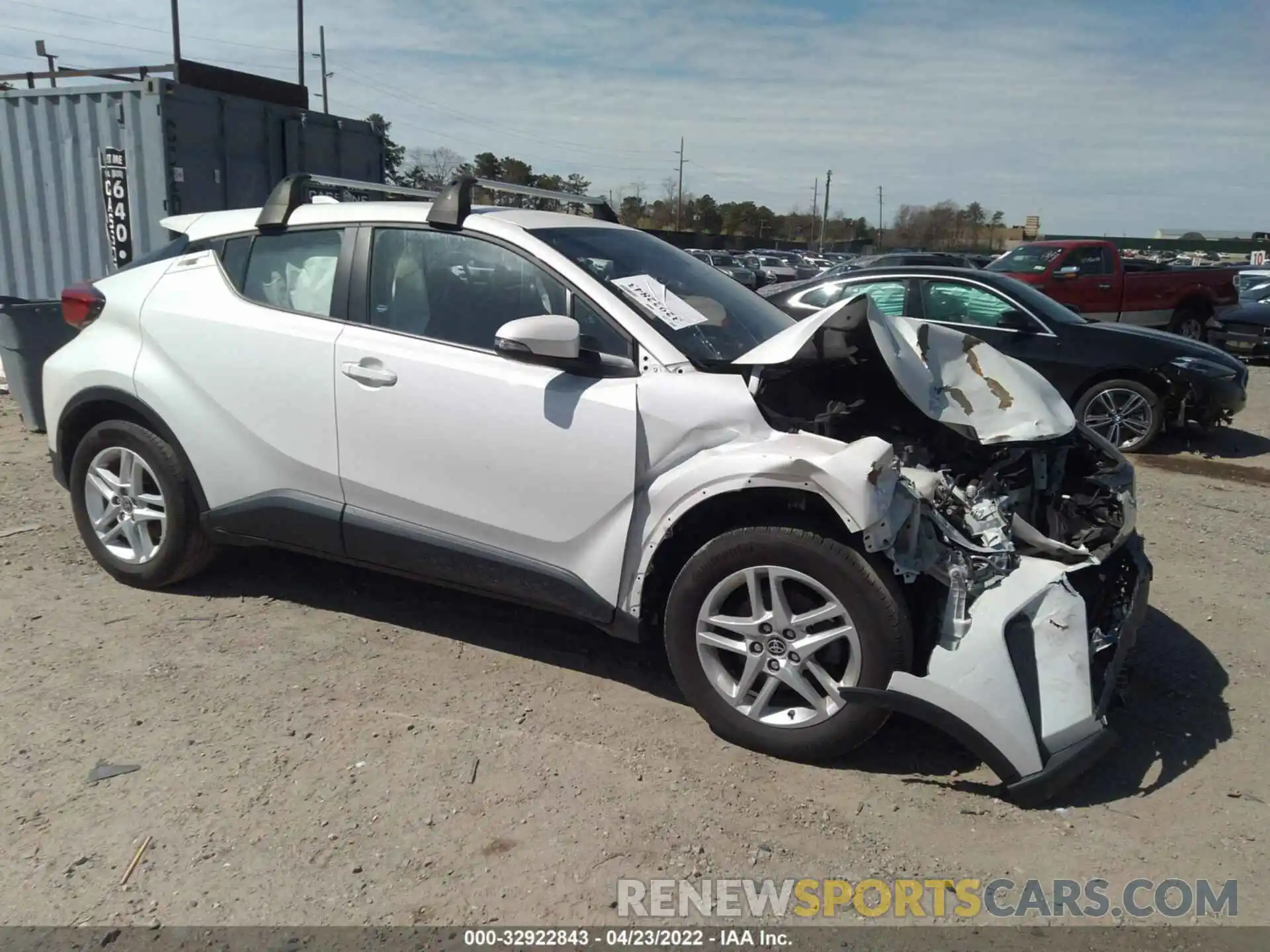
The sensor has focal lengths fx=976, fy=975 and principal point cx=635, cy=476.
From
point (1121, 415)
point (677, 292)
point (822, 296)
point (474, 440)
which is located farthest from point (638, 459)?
point (1121, 415)

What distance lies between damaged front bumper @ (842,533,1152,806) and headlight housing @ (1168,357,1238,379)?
232 inches

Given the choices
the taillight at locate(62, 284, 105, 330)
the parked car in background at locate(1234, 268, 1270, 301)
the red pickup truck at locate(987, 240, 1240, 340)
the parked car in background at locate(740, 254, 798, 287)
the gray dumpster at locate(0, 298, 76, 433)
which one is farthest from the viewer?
the parked car in background at locate(740, 254, 798, 287)

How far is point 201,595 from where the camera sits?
14.9ft

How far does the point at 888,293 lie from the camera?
8250 millimetres

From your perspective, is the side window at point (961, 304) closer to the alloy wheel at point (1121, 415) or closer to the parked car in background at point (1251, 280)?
the alloy wheel at point (1121, 415)

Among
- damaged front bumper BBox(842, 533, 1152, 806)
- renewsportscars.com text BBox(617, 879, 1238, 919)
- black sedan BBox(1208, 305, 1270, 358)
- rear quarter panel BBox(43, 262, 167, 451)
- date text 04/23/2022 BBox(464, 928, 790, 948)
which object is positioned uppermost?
rear quarter panel BBox(43, 262, 167, 451)

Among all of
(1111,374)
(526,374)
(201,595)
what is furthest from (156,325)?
(1111,374)

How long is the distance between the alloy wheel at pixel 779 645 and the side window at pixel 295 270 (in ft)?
6.55

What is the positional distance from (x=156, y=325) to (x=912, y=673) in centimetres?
339

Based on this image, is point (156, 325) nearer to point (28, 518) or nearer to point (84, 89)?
point (28, 518)

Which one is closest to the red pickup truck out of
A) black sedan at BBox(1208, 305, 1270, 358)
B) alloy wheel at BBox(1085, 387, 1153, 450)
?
black sedan at BBox(1208, 305, 1270, 358)

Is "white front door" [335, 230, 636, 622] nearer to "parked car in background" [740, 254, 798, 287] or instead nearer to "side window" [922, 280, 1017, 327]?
"side window" [922, 280, 1017, 327]

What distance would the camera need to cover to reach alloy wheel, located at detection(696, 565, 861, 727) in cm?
309

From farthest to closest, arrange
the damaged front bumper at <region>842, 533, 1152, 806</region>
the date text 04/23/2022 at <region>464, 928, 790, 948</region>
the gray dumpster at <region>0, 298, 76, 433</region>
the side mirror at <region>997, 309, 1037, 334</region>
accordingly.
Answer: the side mirror at <region>997, 309, 1037, 334</region>
the gray dumpster at <region>0, 298, 76, 433</region>
the damaged front bumper at <region>842, 533, 1152, 806</region>
the date text 04/23/2022 at <region>464, 928, 790, 948</region>
